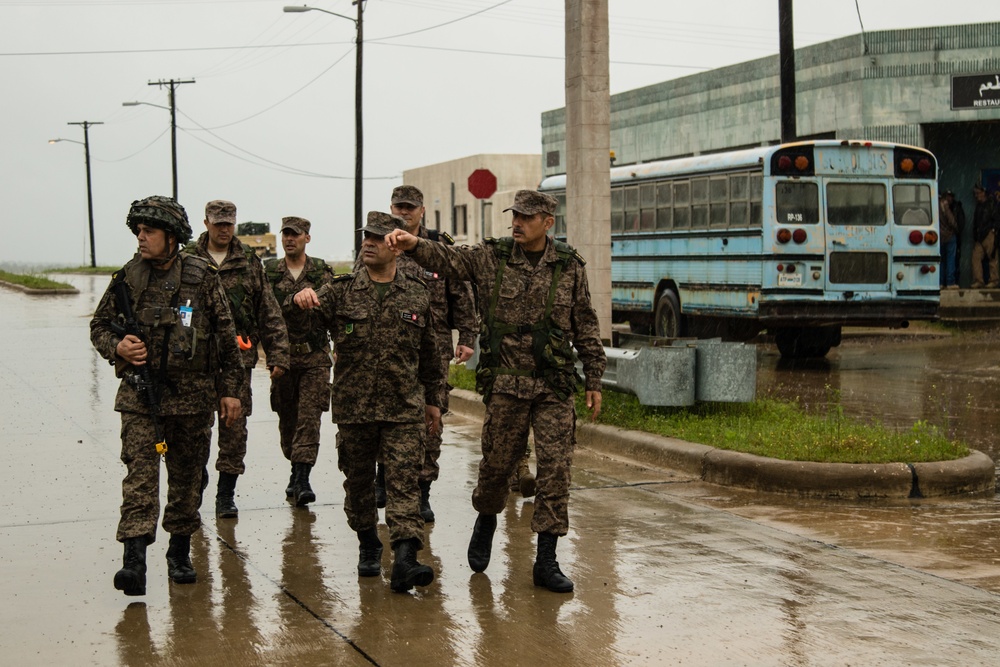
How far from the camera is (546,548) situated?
652 cm

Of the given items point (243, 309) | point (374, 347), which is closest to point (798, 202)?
point (243, 309)

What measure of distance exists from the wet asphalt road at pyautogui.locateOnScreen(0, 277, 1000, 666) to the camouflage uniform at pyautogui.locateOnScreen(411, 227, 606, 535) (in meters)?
0.45

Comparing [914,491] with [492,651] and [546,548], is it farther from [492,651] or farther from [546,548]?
[492,651]

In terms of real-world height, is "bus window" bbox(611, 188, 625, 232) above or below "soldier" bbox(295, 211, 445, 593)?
above

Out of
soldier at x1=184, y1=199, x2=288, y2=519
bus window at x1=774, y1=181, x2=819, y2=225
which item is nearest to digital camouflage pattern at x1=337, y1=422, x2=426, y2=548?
soldier at x1=184, y1=199, x2=288, y2=519

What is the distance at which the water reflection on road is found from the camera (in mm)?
12320

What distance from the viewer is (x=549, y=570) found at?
6.48 meters

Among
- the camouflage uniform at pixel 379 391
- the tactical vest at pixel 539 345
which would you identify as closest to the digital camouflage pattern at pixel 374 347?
the camouflage uniform at pixel 379 391

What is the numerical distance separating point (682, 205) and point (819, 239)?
2582mm

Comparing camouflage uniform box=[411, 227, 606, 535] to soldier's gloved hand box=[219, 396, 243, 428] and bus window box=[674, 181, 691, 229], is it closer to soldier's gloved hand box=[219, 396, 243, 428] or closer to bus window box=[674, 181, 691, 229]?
soldier's gloved hand box=[219, 396, 243, 428]

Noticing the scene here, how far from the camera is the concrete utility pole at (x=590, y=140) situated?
13117 mm

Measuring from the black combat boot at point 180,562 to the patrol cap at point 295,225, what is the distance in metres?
2.62

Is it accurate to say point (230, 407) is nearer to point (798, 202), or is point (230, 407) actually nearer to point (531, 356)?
point (531, 356)

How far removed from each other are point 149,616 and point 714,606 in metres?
2.56
